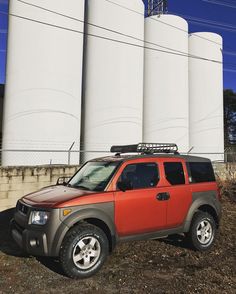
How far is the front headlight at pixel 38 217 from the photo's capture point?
15.4ft

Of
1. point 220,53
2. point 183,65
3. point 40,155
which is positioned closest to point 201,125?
point 183,65

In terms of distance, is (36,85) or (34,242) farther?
(36,85)

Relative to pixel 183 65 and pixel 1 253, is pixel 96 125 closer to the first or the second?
pixel 183 65

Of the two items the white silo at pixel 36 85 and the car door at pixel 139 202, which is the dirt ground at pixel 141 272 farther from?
the white silo at pixel 36 85

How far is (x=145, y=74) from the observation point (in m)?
17.3

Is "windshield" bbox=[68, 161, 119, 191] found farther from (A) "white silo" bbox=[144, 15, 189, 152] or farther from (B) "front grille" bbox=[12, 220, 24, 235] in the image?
(A) "white silo" bbox=[144, 15, 189, 152]

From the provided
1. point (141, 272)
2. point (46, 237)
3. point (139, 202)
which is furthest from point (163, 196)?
point (46, 237)

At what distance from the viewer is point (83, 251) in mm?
4777

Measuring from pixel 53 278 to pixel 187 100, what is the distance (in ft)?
49.0

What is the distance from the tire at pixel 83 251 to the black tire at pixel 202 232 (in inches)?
73.4

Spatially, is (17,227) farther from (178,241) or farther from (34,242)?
(178,241)

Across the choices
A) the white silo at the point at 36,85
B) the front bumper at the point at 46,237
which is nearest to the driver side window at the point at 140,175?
the front bumper at the point at 46,237

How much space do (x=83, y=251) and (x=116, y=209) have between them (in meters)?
0.82

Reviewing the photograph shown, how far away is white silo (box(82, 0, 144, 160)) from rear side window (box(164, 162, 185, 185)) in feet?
27.5
